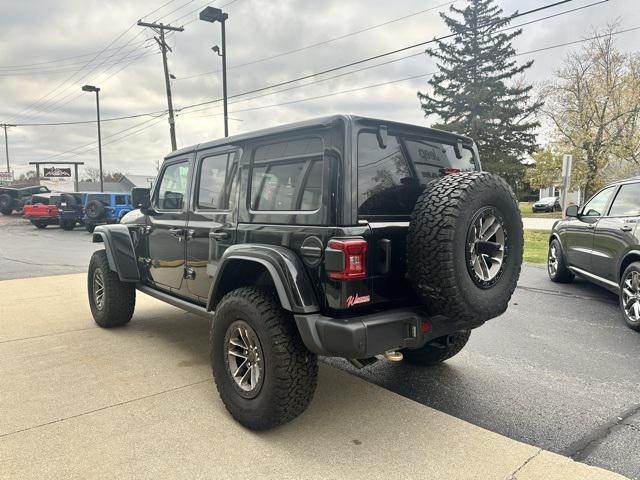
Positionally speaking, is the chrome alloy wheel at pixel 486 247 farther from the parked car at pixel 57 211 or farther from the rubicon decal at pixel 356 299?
the parked car at pixel 57 211

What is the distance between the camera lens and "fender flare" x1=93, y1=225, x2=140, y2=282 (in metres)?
4.67

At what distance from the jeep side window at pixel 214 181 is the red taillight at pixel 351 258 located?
129 centimetres

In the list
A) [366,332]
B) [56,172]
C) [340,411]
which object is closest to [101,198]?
[340,411]

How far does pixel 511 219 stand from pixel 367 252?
993 millimetres

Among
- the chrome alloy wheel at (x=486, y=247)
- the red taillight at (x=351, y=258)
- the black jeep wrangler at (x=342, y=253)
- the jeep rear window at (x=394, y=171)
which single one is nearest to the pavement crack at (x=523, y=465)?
the black jeep wrangler at (x=342, y=253)

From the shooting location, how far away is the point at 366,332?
2.47m

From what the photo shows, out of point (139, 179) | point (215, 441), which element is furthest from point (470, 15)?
point (139, 179)

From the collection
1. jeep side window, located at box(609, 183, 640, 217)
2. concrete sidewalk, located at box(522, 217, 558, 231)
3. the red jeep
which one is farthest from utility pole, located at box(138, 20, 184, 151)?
jeep side window, located at box(609, 183, 640, 217)

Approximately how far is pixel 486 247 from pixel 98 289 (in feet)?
14.2

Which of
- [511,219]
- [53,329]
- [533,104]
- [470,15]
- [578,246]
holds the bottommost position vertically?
[53,329]

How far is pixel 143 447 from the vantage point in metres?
2.65

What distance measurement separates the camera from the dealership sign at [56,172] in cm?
4928

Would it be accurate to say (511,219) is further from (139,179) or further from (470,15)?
(139,179)

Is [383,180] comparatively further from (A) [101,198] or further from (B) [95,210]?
(A) [101,198]
